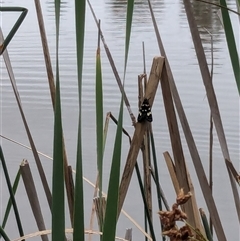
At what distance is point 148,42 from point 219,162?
1647mm

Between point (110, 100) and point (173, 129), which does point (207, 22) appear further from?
point (173, 129)

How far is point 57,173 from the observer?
0.39m

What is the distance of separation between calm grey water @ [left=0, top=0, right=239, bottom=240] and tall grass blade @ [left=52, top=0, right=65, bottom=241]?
83 centimetres

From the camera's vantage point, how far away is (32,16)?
3.94 metres

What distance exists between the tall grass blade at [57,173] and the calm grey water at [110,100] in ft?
2.71

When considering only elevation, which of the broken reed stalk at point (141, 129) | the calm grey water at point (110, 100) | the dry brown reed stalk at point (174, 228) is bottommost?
the dry brown reed stalk at point (174, 228)

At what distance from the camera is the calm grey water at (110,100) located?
1637mm

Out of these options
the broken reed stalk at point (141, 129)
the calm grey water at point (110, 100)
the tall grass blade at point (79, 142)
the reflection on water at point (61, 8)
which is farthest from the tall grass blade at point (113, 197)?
the reflection on water at point (61, 8)

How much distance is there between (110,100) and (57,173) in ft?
6.25

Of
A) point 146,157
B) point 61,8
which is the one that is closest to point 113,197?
point 146,157

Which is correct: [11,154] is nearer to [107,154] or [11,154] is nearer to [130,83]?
[107,154]

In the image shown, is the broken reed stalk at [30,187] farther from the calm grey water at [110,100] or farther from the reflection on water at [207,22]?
the reflection on water at [207,22]

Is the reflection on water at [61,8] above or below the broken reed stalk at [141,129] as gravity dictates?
above

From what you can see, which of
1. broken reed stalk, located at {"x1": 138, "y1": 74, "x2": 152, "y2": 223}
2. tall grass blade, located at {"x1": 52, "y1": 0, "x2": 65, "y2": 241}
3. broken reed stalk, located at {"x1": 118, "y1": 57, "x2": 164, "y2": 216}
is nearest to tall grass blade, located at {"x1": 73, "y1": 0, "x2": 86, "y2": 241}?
tall grass blade, located at {"x1": 52, "y1": 0, "x2": 65, "y2": 241}
